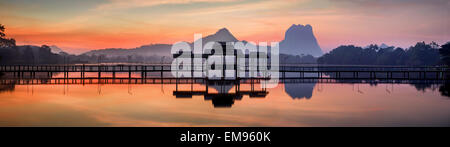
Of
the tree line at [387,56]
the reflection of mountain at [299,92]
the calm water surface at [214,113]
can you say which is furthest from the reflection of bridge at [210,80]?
the tree line at [387,56]

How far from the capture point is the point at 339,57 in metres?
180

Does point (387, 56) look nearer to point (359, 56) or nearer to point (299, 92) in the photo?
point (359, 56)

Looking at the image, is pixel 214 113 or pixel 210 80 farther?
pixel 210 80

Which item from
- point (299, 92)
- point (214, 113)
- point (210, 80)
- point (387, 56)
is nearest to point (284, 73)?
point (299, 92)

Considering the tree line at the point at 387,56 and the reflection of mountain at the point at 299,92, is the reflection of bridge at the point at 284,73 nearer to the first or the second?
the reflection of mountain at the point at 299,92

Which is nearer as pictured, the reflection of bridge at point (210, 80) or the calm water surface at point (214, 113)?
the calm water surface at point (214, 113)

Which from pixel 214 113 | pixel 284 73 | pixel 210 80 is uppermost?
pixel 284 73

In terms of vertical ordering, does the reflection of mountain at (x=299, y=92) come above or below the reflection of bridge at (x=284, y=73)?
below

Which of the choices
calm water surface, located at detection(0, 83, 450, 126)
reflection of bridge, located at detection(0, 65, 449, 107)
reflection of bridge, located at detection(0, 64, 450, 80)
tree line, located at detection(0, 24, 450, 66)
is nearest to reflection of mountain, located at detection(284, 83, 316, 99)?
reflection of bridge, located at detection(0, 65, 449, 107)

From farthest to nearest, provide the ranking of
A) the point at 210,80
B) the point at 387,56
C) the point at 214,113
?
the point at 387,56 → the point at 210,80 → the point at 214,113

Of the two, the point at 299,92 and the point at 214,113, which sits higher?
the point at 299,92
